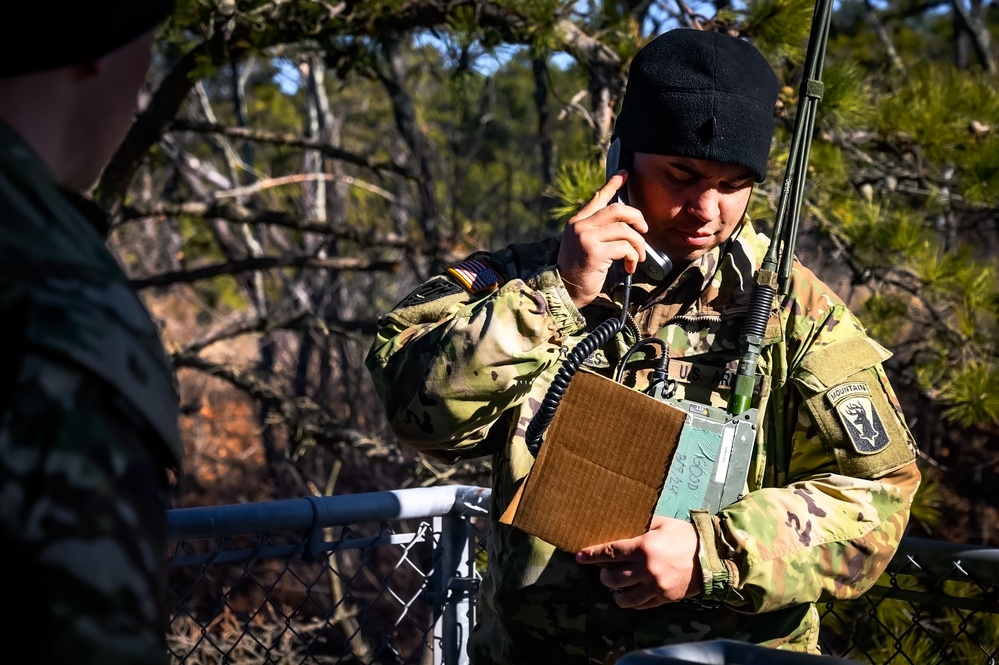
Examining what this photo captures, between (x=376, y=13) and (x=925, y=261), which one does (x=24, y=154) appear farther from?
(x=925, y=261)

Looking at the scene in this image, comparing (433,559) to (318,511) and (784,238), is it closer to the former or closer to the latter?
(318,511)

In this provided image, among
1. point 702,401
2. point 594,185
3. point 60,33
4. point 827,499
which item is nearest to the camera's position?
point 60,33

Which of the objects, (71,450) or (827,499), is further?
(827,499)

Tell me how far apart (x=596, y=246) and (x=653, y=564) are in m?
0.57

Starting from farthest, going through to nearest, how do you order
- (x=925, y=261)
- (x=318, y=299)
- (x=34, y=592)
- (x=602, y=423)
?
(x=318, y=299), (x=925, y=261), (x=602, y=423), (x=34, y=592)

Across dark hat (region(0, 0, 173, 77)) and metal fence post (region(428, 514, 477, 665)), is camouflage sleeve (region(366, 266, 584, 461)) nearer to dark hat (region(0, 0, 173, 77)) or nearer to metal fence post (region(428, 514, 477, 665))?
metal fence post (region(428, 514, 477, 665))

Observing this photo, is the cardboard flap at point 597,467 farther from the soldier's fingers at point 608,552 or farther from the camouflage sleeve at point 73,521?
the camouflage sleeve at point 73,521

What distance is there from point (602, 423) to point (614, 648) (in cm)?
45

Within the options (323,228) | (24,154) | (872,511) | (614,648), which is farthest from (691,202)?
(323,228)

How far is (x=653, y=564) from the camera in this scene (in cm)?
174

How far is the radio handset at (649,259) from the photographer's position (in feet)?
6.65

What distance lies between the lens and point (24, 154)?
98 cm

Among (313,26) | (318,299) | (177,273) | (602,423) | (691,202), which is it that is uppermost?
(313,26)

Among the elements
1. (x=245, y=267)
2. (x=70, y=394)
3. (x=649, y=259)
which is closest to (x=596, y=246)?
(x=649, y=259)
